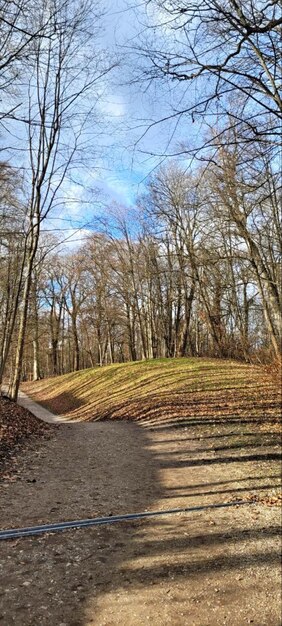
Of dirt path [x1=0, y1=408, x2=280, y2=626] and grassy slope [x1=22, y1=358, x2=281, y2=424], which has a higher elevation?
grassy slope [x1=22, y1=358, x2=281, y2=424]

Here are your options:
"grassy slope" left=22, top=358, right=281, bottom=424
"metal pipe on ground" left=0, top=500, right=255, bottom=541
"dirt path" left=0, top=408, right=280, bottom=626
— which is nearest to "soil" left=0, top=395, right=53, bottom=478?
"dirt path" left=0, top=408, right=280, bottom=626

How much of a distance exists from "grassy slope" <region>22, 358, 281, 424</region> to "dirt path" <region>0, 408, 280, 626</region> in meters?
3.20

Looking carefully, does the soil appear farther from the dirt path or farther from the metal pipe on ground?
the metal pipe on ground

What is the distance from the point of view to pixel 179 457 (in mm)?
7461

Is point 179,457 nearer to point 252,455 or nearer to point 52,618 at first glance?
point 252,455

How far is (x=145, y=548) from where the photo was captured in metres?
3.87

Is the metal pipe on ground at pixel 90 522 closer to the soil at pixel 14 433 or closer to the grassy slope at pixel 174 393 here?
the soil at pixel 14 433

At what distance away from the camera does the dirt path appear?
294 cm

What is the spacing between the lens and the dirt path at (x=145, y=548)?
9.64ft

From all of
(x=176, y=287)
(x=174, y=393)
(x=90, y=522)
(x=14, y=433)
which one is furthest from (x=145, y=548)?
(x=176, y=287)

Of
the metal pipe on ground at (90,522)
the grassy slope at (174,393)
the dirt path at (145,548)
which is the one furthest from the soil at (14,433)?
the grassy slope at (174,393)

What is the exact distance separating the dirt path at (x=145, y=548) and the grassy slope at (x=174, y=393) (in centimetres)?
320

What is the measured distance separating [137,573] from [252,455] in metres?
4.20

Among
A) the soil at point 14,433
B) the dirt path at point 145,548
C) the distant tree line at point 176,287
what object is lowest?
the dirt path at point 145,548
